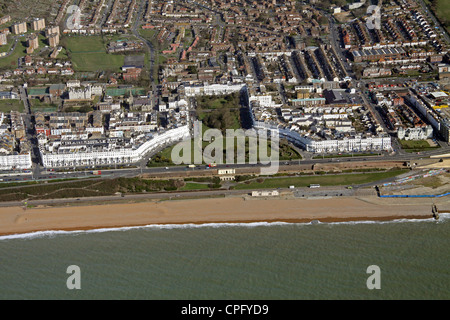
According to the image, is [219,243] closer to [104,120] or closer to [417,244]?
[417,244]

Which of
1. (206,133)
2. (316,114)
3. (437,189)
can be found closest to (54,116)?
(206,133)

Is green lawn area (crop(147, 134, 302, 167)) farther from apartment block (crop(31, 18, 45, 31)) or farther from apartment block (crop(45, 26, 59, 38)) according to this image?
apartment block (crop(31, 18, 45, 31))

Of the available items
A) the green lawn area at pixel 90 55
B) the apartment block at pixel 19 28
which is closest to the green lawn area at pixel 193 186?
the green lawn area at pixel 90 55

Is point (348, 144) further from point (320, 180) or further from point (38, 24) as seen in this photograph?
point (38, 24)

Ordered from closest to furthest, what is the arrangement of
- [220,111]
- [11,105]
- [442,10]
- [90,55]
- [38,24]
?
[220,111] → [11,105] → [90,55] → [442,10] → [38,24]

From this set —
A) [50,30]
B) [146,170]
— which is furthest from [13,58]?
[146,170]

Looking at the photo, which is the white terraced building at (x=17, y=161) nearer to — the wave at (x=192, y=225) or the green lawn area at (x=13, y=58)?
the wave at (x=192, y=225)

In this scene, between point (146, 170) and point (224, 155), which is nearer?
point (146, 170)
